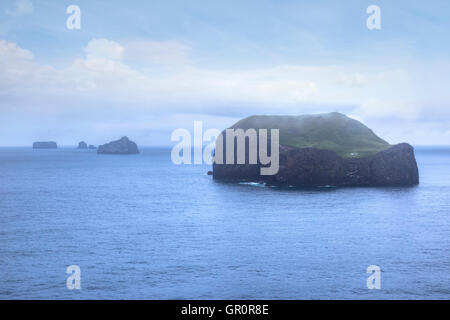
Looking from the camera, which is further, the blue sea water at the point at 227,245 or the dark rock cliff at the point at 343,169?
the dark rock cliff at the point at 343,169

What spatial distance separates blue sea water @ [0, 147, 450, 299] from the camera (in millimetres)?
54250

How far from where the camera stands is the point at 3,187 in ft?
520

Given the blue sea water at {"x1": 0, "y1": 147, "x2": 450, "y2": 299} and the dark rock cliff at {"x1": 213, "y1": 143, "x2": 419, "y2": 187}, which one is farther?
the dark rock cliff at {"x1": 213, "y1": 143, "x2": 419, "y2": 187}

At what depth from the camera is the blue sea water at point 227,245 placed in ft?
178

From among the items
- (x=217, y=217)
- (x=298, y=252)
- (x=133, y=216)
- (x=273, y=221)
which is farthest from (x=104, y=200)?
(x=298, y=252)

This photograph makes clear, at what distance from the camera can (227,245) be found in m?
74.2

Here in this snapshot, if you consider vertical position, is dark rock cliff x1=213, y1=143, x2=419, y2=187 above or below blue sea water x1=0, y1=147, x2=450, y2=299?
above

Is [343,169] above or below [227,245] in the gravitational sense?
above

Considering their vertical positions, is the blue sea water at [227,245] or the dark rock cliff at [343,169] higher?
the dark rock cliff at [343,169]

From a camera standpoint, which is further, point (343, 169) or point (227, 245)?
point (343, 169)

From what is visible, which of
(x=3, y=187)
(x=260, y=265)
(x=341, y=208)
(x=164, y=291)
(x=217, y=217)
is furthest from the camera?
(x=3, y=187)
